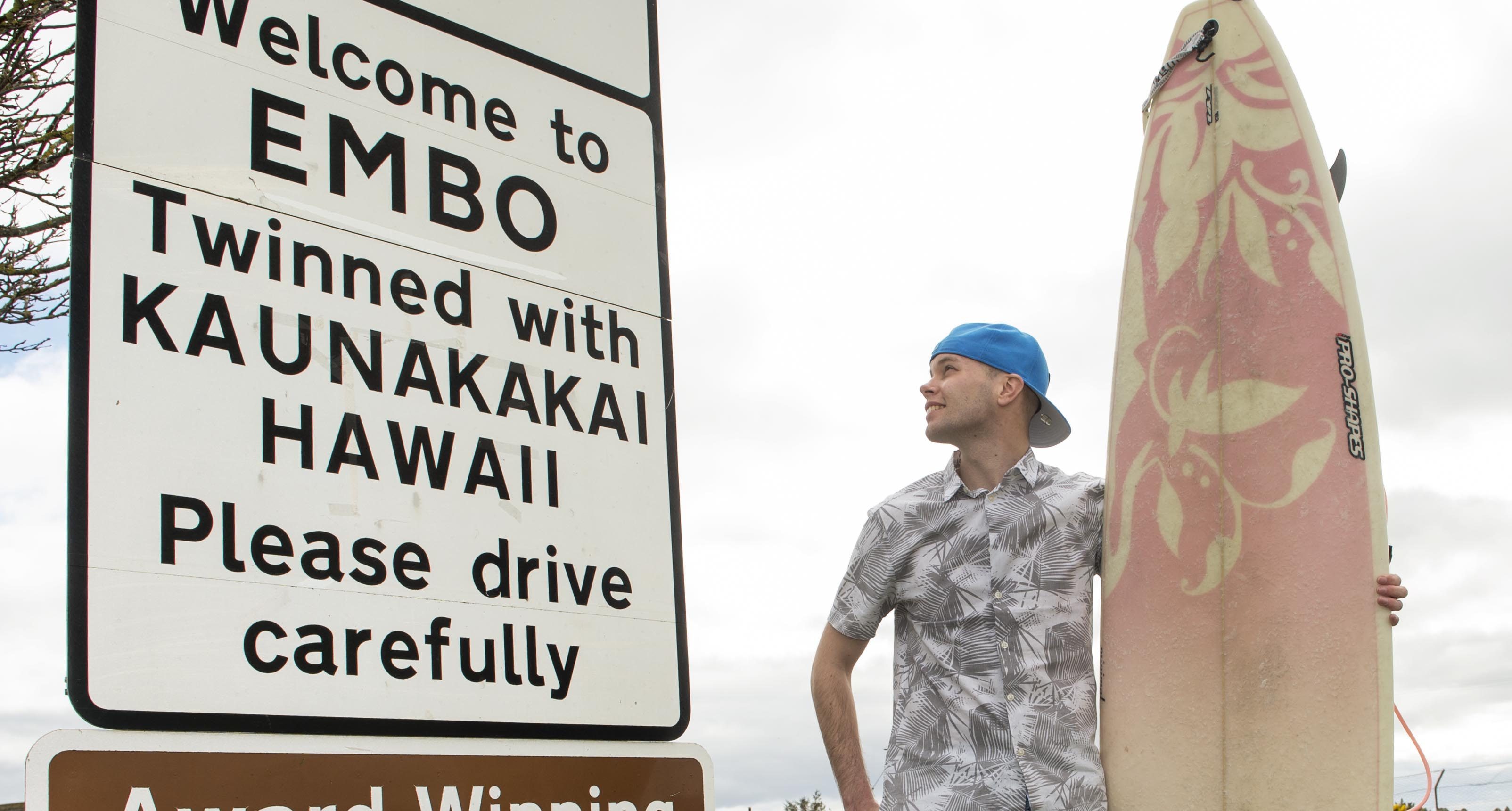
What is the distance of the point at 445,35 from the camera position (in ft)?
5.98

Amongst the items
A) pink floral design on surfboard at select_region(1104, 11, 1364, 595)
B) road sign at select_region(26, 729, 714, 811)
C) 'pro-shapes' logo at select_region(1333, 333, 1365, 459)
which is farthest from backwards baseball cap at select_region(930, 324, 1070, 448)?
road sign at select_region(26, 729, 714, 811)

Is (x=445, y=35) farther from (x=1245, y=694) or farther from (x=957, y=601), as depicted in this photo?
(x=1245, y=694)

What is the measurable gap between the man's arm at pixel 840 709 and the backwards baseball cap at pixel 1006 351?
0.66m

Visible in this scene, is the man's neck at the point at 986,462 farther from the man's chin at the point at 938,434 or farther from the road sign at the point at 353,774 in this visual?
the road sign at the point at 353,774

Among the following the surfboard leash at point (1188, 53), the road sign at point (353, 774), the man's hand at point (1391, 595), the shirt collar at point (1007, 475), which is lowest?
the road sign at point (353, 774)

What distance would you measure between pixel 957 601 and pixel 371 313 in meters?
1.38

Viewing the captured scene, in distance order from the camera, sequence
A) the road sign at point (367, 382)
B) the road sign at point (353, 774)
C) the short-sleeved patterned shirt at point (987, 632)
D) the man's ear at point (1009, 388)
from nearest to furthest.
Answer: the road sign at point (353, 774)
the road sign at point (367, 382)
the short-sleeved patterned shirt at point (987, 632)
the man's ear at point (1009, 388)

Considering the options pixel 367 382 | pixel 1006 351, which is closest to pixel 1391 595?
pixel 1006 351

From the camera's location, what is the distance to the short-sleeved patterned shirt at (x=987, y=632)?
92.9 inches

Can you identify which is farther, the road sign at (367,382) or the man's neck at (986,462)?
the man's neck at (986,462)

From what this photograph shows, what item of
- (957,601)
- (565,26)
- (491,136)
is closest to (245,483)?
(491,136)

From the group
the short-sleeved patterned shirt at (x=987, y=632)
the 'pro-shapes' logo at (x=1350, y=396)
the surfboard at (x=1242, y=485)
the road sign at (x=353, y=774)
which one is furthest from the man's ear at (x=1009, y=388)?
the road sign at (x=353, y=774)

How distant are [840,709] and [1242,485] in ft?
3.33

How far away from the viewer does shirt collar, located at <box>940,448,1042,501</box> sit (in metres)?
2.61
